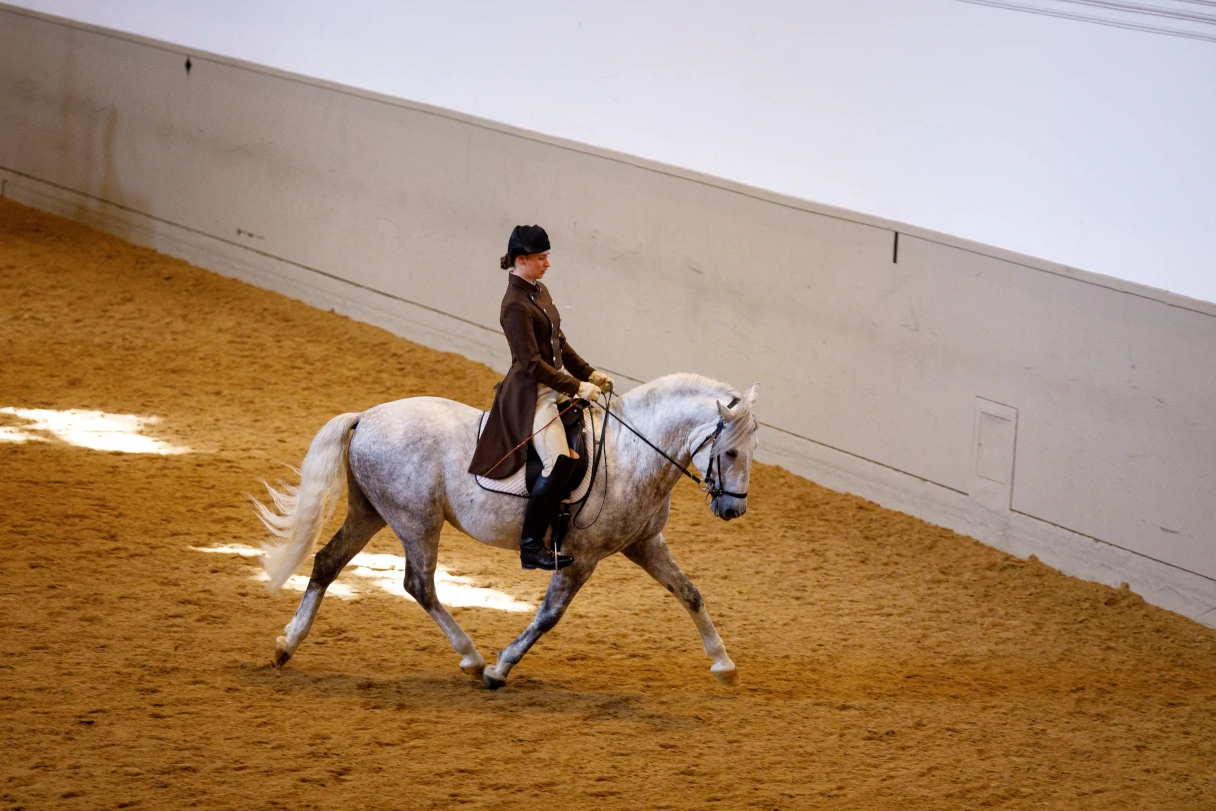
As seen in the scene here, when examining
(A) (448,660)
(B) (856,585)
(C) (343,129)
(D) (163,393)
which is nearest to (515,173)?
(C) (343,129)

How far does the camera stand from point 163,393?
33.3 ft

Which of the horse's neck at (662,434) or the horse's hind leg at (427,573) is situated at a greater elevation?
the horse's neck at (662,434)

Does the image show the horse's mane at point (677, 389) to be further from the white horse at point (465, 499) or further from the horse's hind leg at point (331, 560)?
the horse's hind leg at point (331, 560)

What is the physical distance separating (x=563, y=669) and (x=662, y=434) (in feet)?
4.45

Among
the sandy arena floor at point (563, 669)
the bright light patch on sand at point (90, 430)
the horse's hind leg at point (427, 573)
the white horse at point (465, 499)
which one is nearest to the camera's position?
the sandy arena floor at point (563, 669)

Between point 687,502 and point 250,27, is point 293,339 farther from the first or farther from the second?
point 687,502

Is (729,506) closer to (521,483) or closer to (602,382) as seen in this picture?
(602,382)

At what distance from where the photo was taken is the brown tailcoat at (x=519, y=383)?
563 cm

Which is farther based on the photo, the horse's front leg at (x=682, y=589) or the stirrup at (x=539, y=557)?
→ the horse's front leg at (x=682, y=589)

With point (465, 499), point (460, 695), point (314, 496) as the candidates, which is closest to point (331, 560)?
point (314, 496)

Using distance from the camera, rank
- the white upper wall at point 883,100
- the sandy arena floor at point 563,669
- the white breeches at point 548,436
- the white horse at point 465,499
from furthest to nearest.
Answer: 1. the white upper wall at point 883,100
2. the white horse at point 465,499
3. the white breeches at point 548,436
4. the sandy arena floor at point 563,669

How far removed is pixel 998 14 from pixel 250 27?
800cm

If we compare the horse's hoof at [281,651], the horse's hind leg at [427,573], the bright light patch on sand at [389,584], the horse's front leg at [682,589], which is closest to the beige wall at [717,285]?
the horse's front leg at [682,589]

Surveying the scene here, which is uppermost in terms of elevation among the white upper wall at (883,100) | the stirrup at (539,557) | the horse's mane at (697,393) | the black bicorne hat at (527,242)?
the white upper wall at (883,100)
